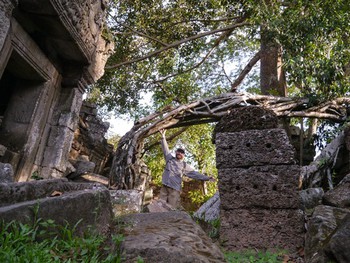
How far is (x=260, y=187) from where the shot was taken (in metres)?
3.36

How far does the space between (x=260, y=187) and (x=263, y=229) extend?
43cm

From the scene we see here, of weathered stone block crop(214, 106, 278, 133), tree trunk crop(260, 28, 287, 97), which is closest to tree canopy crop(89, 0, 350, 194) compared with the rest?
tree trunk crop(260, 28, 287, 97)

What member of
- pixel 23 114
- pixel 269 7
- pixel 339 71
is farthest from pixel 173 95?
pixel 23 114

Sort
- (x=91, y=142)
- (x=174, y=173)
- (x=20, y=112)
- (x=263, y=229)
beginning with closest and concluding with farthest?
(x=263, y=229)
(x=20, y=112)
(x=174, y=173)
(x=91, y=142)

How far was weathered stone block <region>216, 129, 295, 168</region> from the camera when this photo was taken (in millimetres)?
3395

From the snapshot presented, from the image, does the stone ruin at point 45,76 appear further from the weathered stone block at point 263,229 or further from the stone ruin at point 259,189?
the weathered stone block at point 263,229

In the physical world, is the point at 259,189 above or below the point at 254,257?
above

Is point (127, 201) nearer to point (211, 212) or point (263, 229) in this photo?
point (211, 212)

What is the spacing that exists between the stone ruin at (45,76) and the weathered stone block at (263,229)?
246 centimetres

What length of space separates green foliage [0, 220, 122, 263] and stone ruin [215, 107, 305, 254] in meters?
1.83

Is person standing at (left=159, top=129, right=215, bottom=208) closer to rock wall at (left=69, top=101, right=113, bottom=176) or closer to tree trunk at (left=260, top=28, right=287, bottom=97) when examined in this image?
rock wall at (left=69, top=101, right=113, bottom=176)

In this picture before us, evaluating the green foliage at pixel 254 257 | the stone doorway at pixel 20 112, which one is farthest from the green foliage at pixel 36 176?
the green foliage at pixel 254 257

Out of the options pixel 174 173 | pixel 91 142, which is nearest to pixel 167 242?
pixel 174 173

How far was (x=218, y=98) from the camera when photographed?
7.08m
